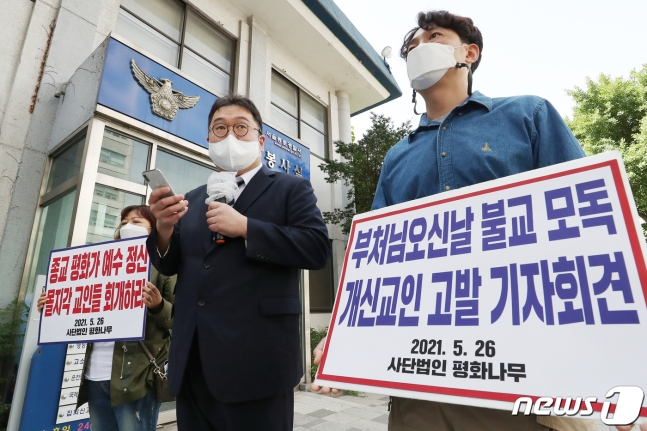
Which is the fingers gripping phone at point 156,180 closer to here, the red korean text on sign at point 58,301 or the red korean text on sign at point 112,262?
the red korean text on sign at point 112,262

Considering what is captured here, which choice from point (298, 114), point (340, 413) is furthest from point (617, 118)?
point (340, 413)

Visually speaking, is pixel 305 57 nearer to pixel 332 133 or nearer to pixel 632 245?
pixel 332 133

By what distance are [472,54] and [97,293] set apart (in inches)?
Answer: 101

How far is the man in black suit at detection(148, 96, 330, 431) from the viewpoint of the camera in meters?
1.25

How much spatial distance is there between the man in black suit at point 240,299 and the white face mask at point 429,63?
2.18ft

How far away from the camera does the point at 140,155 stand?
478 cm

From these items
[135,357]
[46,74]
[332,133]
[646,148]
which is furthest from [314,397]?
[646,148]

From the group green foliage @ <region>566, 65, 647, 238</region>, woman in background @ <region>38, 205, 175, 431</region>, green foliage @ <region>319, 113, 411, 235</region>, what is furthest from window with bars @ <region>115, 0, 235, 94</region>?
green foliage @ <region>566, 65, 647, 238</region>

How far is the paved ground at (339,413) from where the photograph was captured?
4.33 m

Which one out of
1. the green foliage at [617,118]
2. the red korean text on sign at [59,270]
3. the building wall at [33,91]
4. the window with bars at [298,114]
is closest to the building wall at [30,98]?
the building wall at [33,91]

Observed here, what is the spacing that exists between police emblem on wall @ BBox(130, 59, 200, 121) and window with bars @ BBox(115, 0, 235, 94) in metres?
1.42

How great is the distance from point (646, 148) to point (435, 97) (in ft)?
42.3

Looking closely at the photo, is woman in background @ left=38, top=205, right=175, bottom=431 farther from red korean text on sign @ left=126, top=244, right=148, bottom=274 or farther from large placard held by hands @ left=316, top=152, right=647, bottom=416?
large placard held by hands @ left=316, top=152, right=647, bottom=416

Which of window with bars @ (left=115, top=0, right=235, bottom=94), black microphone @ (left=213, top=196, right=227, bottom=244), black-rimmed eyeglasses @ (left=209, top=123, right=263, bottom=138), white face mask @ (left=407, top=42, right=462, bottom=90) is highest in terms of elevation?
window with bars @ (left=115, top=0, right=235, bottom=94)
